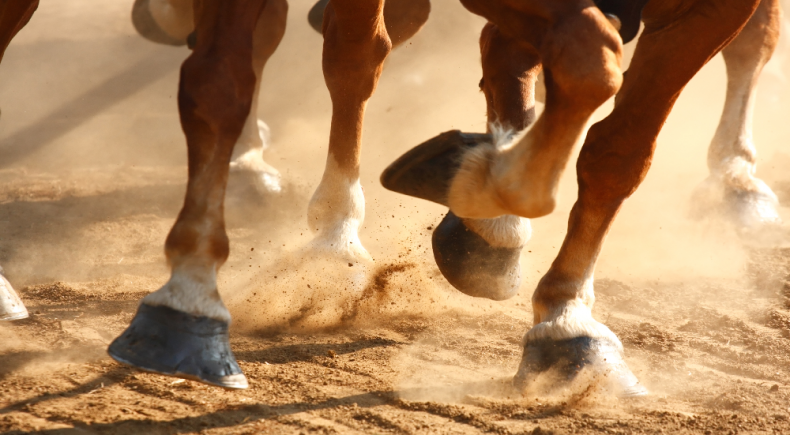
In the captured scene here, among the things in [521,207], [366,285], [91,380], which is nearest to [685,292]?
[366,285]

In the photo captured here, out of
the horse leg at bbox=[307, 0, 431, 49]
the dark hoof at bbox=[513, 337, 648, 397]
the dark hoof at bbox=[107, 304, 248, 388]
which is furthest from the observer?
the horse leg at bbox=[307, 0, 431, 49]

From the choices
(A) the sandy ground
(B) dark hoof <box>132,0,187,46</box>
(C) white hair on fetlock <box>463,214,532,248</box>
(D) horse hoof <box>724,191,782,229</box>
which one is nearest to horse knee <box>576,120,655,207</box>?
(C) white hair on fetlock <box>463,214,532,248</box>

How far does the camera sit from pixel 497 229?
117 inches

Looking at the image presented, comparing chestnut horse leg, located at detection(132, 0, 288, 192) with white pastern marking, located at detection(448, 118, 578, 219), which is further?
chestnut horse leg, located at detection(132, 0, 288, 192)

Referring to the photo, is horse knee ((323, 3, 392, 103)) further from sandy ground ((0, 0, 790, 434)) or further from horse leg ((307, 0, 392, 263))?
sandy ground ((0, 0, 790, 434))

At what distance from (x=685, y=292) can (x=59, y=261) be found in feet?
10.0

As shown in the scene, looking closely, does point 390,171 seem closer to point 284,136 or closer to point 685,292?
point 685,292

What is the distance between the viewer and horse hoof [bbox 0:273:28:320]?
8.93ft

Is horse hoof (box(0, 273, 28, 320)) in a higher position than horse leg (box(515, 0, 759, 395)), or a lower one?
lower

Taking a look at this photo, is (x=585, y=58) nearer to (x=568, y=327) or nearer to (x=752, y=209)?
(x=568, y=327)

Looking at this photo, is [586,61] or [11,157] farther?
[11,157]

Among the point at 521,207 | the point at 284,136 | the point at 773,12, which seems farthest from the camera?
the point at 284,136

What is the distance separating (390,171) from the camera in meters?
2.21

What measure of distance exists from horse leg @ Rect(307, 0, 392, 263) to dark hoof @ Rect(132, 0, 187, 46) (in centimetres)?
281
